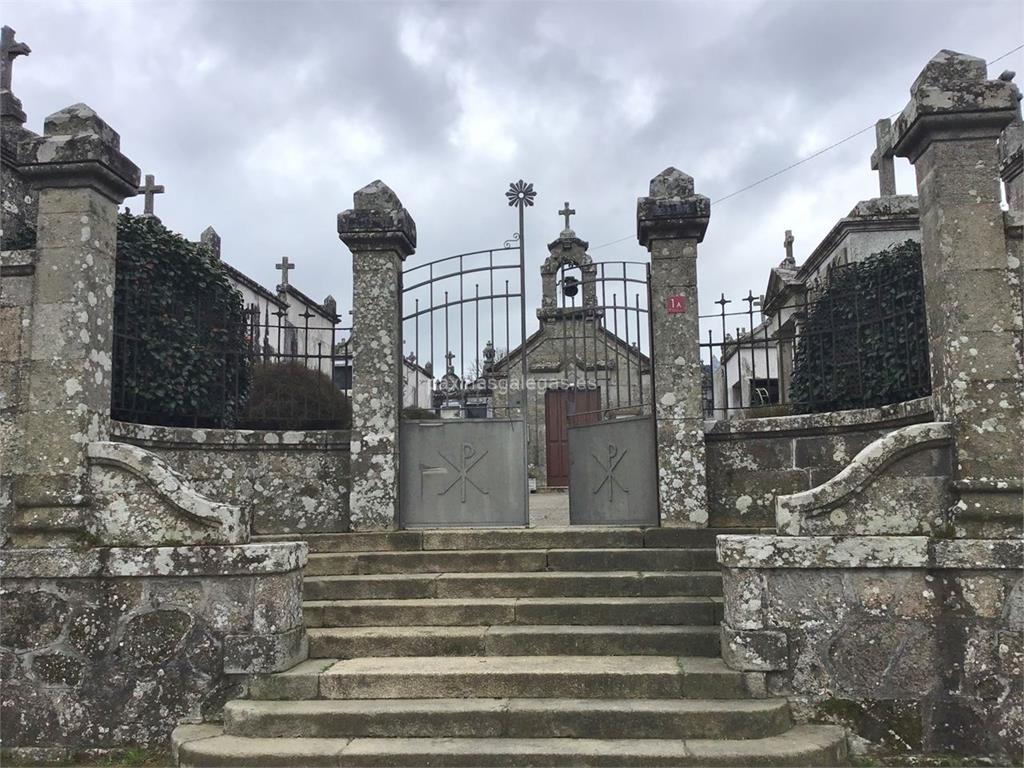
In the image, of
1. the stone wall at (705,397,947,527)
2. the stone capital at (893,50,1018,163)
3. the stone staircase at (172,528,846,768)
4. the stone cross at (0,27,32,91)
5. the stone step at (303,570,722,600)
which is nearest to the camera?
the stone staircase at (172,528,846,768)

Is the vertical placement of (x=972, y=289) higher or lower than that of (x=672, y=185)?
lower

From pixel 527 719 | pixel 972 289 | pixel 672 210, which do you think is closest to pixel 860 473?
pixel 972 289

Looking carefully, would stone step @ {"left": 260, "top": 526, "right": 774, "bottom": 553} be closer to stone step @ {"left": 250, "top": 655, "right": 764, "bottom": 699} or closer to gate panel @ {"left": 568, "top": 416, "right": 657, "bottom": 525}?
gate panel @ {"left": 568, "top": 416, "right": 657, "bottom": 525}

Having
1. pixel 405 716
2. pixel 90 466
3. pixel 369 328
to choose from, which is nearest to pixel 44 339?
pixel 90 466

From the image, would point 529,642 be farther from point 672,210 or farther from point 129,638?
point 672,210

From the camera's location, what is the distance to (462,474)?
6.39 m

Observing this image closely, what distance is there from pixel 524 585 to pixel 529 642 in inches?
24.1

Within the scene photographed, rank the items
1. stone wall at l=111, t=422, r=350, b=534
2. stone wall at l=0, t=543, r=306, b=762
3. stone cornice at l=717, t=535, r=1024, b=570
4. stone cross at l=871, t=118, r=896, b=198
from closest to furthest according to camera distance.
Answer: stone cornice at l=717, t=535, r=1024, b=570, stone wall at l=0, t=543, r=306, b=762, stone wall at l=111, t=422, r=350, b=534, stone cross at l=871, t=118, r=896, b=198

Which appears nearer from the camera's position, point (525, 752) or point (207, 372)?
point (525, 752)

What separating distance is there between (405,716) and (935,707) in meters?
2.93

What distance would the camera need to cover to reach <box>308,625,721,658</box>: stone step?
4.70 m

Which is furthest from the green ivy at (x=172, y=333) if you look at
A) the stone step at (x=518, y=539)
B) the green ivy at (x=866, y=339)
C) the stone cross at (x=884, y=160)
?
the stone cross at (x=884, y=160)

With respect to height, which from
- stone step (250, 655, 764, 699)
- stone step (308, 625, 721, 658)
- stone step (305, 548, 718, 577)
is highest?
stone step (305, 548, 718, 577)

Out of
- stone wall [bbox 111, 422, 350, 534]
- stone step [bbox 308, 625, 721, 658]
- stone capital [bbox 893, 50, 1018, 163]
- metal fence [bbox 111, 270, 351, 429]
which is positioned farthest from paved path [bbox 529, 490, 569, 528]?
stone capital [bbox 893, 50, 1018, 163]
